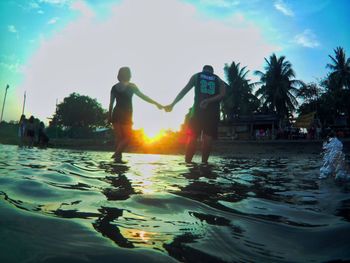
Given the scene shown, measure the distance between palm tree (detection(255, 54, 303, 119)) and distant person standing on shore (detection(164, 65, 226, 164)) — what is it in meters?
36.6

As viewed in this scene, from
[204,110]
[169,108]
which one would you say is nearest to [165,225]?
[204,110]

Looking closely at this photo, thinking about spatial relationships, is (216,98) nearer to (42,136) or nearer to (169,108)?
(169,108)

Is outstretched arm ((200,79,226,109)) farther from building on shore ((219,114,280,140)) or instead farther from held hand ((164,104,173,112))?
building on shore ((219,114,280,140))

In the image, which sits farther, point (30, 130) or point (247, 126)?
point (247, 126)

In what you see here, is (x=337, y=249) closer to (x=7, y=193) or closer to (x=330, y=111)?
(x=7, y=193)

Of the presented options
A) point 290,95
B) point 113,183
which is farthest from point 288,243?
point 290,95

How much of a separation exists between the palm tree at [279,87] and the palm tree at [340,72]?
4.05 meters

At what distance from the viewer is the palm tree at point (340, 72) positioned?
1487 inches

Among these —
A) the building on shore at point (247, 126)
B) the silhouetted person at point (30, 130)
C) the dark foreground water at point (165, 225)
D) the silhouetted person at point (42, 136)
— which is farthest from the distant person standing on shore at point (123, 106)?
the building on shore at point (247, 126)

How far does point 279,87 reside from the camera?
3991 centimetres

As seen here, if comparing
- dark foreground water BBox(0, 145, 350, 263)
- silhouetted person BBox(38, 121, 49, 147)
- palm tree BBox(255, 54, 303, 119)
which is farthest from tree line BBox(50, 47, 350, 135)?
dark foreground water BBox(0, 145, 350, 263)

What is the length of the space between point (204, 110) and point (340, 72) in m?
39.3

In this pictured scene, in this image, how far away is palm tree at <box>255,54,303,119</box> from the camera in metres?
40.2

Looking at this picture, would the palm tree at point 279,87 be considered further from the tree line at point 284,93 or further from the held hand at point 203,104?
the held hand at point 203,104
